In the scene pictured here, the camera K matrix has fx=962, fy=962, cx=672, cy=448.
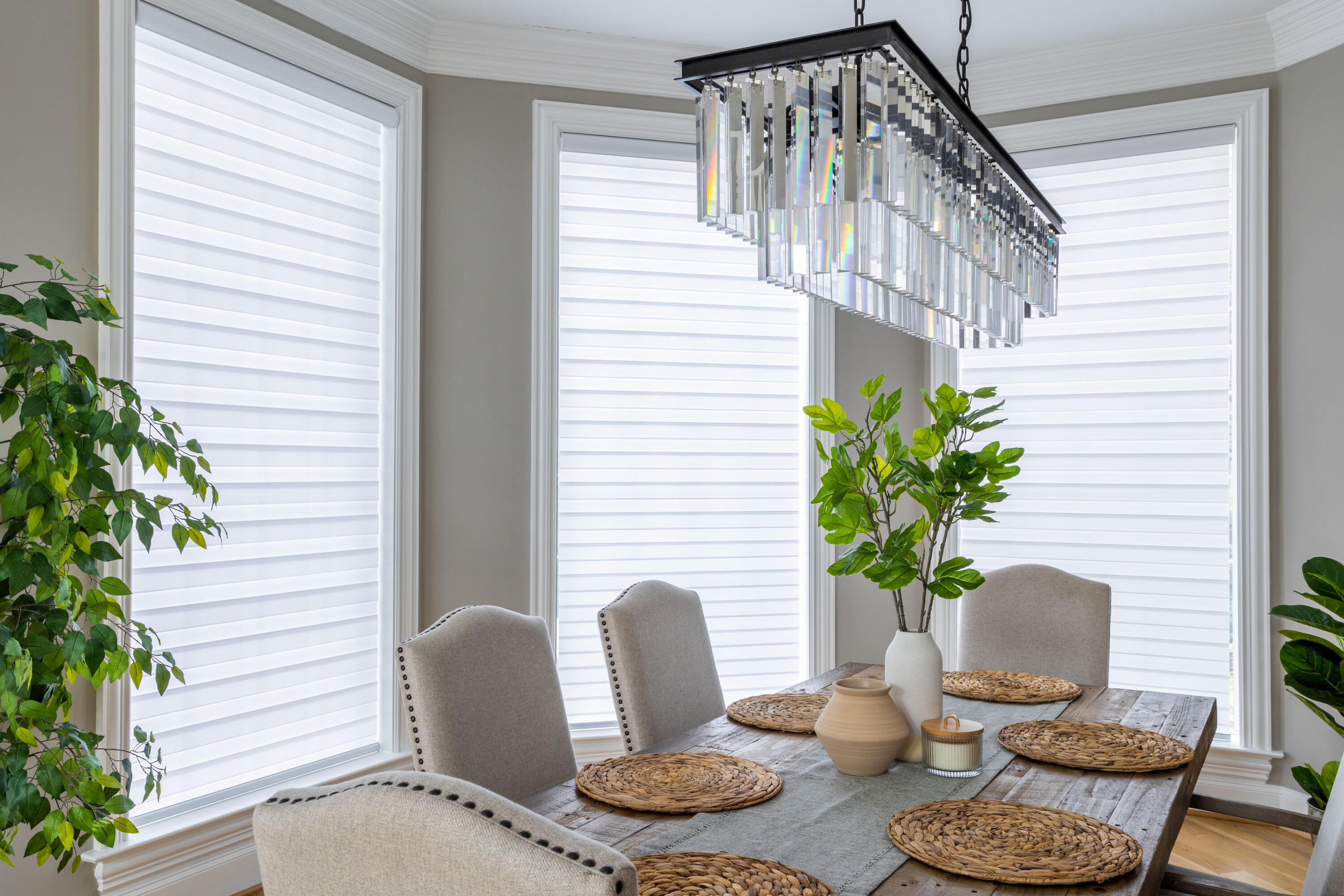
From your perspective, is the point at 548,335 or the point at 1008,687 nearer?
the point at 1008,687

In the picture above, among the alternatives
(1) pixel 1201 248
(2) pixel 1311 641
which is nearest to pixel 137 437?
(2) pixel 1311 641

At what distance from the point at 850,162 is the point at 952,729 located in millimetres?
1074

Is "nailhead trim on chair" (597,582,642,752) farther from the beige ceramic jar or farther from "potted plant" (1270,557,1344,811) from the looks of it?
"potted plant" (1270,557,1344,811)

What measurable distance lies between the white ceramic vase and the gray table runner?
5 cm

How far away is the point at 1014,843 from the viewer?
4.72ft

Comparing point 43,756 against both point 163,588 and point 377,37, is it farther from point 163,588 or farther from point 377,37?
point 377,37

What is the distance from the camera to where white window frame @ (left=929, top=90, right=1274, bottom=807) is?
3.40 meters

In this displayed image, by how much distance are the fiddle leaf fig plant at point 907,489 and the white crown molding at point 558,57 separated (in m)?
2.04

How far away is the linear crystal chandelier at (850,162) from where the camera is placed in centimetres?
144

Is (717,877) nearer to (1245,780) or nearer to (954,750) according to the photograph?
(954,750)

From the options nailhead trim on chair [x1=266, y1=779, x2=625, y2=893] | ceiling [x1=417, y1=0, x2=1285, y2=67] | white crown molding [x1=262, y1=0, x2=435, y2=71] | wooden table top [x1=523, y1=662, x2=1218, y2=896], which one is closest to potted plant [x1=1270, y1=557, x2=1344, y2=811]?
wooden table top [x1=523, y1=662, x2=1218, y2=896]

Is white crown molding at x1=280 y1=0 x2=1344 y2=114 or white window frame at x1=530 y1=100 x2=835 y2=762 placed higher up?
white crown molding at x1=280 y1=0 x2=1344 y2=114

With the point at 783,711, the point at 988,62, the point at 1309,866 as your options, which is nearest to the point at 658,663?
the point at 783,711

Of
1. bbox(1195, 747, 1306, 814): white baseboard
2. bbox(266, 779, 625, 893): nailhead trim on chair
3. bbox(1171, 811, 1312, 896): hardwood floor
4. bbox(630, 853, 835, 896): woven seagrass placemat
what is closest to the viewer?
bbox(266, 779, 625, 893): nailhead trim on chair
